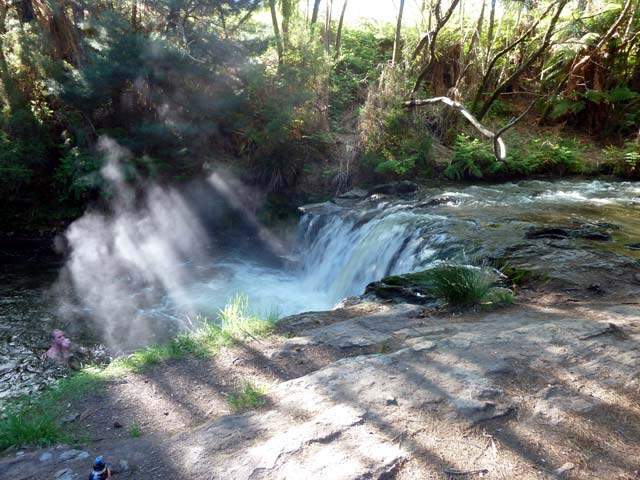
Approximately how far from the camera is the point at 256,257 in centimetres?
1172

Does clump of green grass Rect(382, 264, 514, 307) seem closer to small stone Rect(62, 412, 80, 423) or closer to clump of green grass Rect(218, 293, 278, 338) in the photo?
clump of green grass Rect(218, 293, 278, 338)

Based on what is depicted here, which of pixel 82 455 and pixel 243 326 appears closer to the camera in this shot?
pixel 82 455

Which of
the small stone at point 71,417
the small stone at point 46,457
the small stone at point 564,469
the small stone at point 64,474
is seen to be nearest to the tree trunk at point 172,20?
the small stone at point 71,417

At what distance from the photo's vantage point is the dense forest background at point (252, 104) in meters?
12.0

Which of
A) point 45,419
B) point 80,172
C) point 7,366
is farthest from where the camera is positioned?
point 80,172

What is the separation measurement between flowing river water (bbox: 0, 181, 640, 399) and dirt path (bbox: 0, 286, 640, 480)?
2.90 m

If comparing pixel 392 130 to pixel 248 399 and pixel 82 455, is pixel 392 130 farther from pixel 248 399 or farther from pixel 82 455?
pixel 82 455

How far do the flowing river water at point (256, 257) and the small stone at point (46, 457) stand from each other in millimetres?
3400

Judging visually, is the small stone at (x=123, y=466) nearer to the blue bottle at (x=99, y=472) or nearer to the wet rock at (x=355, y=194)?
the blue bottle at (x=99, y=472)

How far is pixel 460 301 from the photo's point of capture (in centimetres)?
488

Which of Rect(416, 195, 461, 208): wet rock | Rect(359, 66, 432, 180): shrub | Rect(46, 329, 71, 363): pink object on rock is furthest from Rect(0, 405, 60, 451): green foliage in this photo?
Rect(359, 66, 432, 180): shrub

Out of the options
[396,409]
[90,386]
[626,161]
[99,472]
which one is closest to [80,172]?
[90,386]

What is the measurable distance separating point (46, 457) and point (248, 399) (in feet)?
4.27

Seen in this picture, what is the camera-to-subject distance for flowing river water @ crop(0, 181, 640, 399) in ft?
23.9
